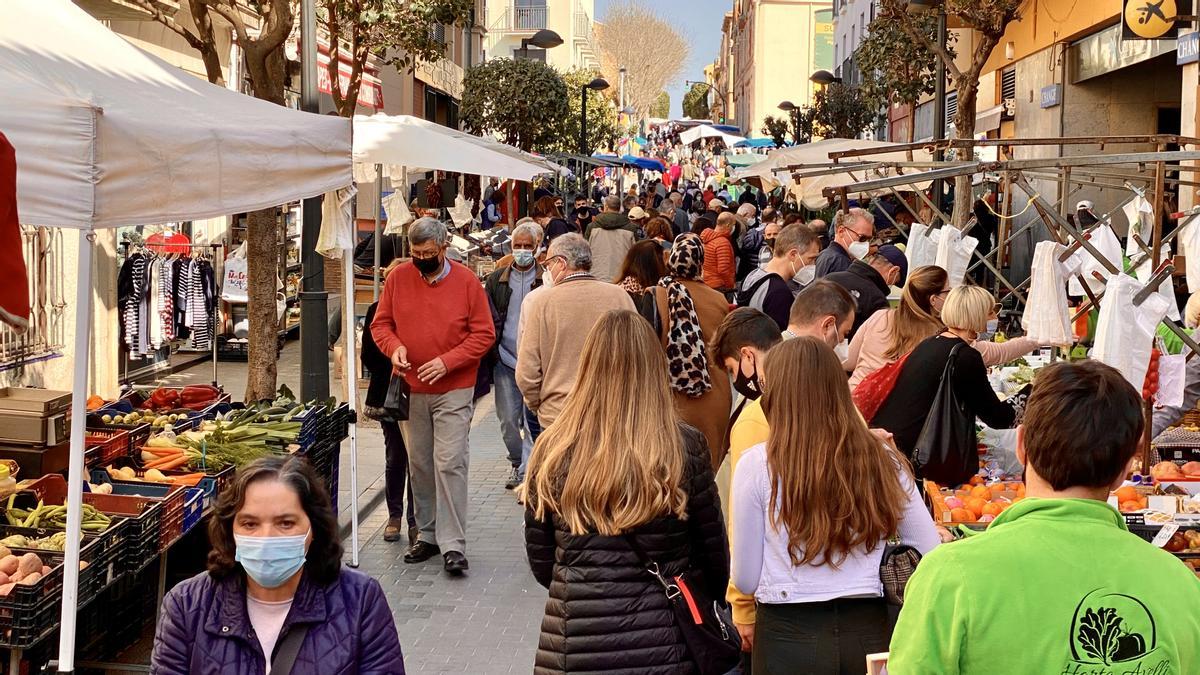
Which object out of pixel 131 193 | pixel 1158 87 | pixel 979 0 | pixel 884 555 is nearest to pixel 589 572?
pixel 884 555

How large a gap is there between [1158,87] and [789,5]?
201 feet

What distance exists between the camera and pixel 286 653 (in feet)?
11.3

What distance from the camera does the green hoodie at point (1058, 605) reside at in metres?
2.46

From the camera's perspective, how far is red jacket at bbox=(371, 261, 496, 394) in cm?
801

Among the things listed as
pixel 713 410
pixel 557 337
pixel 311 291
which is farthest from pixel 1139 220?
pixel 311 291

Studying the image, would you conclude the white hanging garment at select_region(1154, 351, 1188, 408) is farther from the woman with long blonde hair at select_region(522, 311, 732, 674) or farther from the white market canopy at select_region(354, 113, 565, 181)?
the white market canopy at select_region(354, 113, 565, 181)

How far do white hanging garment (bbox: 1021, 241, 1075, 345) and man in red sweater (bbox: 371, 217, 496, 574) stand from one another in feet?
9.96

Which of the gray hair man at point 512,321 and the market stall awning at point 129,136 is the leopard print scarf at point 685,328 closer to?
the market stall awning at point 129,136

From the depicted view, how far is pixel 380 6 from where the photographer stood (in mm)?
16078

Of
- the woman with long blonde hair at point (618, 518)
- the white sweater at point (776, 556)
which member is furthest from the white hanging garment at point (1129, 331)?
the woman with long blonde hair at point (618, 518)

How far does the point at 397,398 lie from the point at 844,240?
5.20 m

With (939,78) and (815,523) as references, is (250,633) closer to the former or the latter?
(815,523)

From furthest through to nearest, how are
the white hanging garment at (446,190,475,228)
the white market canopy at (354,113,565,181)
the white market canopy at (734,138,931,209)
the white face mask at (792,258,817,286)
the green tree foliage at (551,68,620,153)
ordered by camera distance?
the green tree foliage at (551,68,620,153) → the white hanging garment at (446,190,475,228) → the white market canopy at (734,138,931,209) → the white face mask at (792,258,817,286) → the white market canopy at (354,113,565,181)

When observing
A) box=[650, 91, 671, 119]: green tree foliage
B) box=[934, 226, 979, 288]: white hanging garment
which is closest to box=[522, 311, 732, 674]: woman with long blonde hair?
box=[934, 226, 979, 288]: white hanging garment
